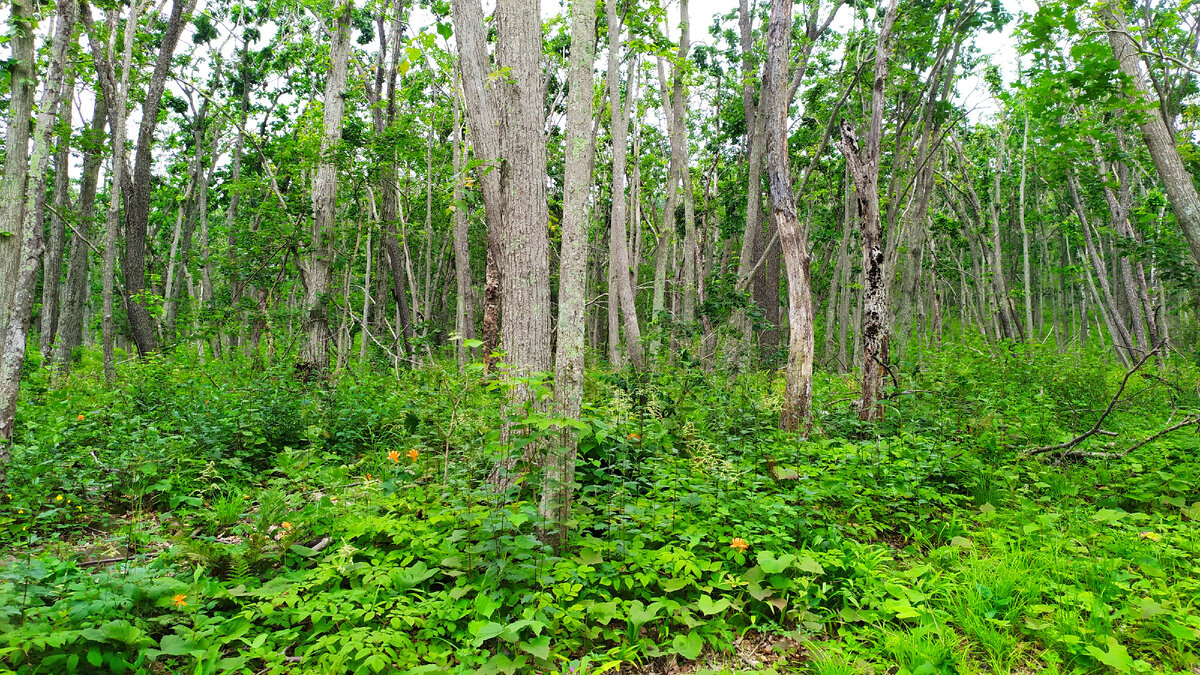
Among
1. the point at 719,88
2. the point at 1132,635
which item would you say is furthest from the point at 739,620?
the point at 719,88

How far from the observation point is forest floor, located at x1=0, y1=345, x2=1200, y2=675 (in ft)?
8.66

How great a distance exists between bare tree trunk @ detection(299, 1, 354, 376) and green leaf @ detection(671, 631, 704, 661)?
24.3 ft

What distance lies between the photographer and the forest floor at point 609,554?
8.66 ft

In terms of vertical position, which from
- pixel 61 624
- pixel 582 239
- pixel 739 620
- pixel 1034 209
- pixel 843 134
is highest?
pixel 1034 209

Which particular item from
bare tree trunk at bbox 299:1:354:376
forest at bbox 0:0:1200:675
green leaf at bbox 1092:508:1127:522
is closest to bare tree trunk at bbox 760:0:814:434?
forest at bbox 0:0:1200:675

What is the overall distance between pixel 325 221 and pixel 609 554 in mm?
8017

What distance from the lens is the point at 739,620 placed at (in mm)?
3197

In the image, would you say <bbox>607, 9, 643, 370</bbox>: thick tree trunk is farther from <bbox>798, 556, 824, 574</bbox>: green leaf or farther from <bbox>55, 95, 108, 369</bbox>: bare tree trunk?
<bbox>55, 95, 108, 369</bbox>: bare tree trunk

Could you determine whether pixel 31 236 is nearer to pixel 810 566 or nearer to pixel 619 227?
pixel 810 566

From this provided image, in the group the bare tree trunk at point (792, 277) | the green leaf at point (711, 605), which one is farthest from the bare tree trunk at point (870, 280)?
the green leaf at point (711, 605)

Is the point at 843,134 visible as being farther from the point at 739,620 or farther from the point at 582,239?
the point at 739,620

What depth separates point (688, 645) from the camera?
9.27 ft

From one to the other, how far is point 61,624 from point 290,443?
12.0 ft

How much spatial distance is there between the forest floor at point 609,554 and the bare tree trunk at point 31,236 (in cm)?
52
